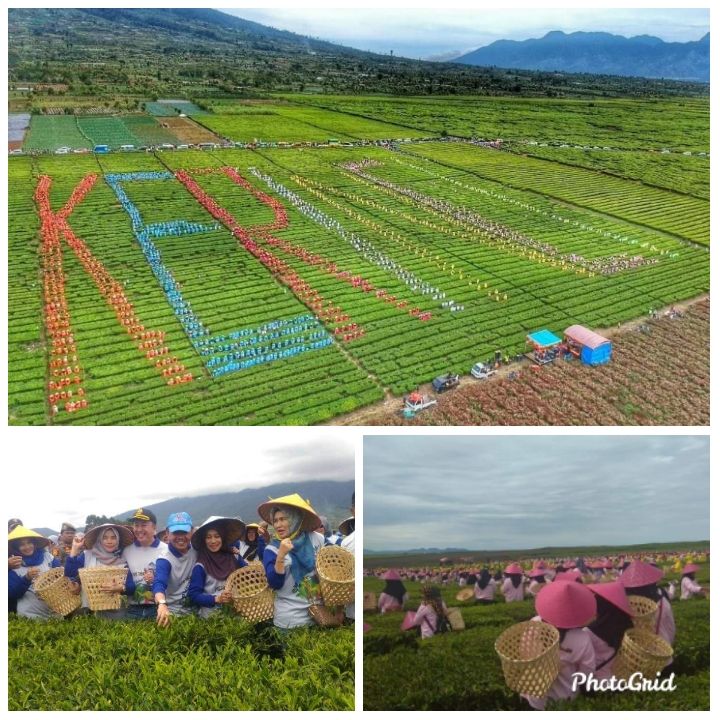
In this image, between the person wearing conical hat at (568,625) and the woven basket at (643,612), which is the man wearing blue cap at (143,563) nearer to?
the person wearing conical hat at (568,625)

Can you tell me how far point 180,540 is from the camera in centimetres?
841

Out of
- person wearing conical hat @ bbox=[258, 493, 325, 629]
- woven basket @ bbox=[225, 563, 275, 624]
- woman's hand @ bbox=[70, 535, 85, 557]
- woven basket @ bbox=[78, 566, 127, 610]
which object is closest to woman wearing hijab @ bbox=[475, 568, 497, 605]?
person wearing conical hat @ bbox=[258, 493, 325, 629]

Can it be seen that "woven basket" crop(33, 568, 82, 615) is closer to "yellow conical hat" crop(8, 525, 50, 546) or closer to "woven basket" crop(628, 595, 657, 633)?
"yellow conical hat" crop(8, 525, 50, 546)

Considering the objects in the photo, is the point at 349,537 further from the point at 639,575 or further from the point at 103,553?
the point at 639,575

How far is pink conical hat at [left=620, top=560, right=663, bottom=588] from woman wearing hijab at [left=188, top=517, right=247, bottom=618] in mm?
4838

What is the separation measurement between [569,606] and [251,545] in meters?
4.04

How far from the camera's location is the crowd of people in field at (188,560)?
838cm

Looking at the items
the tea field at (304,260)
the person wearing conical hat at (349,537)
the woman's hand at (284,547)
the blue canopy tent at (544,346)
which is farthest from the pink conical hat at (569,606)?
the blue canopy tent at (544,346)

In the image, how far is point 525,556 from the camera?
29.6ft

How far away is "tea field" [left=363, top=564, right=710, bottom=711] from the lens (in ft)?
27.6

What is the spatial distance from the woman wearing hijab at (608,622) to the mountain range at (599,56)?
11.5 metres

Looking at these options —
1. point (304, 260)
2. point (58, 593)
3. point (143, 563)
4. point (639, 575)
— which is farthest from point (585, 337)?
point (58, 593)
